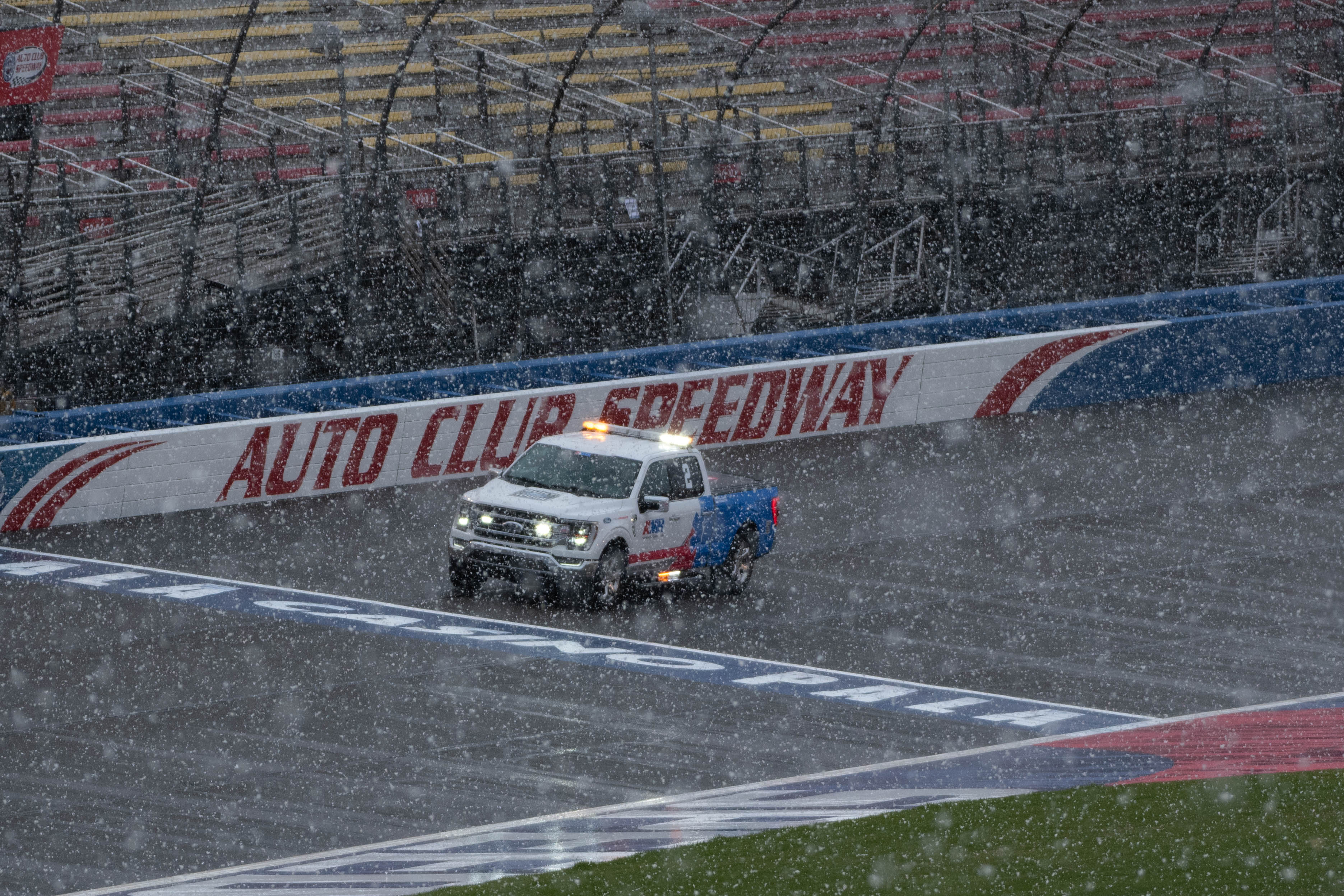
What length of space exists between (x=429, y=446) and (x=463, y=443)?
47cm

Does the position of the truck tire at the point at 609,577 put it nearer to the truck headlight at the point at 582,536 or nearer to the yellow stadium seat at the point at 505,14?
the truck headlight at the point at 582,536

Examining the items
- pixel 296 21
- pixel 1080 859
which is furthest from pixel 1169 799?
pixel 296 21

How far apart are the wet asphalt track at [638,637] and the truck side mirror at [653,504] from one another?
3.09 feet

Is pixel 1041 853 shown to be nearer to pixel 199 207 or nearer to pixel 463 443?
pixel 463 443

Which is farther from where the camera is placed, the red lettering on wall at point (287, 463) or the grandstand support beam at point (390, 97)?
the grandstand support beam at point (390, 97)

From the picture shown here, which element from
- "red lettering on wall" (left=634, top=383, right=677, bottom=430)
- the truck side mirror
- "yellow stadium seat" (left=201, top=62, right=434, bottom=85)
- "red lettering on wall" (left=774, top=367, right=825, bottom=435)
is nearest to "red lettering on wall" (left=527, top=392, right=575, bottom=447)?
"red lettering on wall" (left=634, top=383, right=677, bottom=430)

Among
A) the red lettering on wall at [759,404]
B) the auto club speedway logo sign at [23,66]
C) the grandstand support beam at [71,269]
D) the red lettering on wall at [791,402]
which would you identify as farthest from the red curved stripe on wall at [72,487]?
the red lettering on wall at [791,402]

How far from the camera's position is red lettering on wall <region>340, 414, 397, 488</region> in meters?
23.8

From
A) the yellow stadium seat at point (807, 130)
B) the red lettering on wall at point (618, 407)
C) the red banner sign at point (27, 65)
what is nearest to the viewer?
the red banner sign at point (27, 65)

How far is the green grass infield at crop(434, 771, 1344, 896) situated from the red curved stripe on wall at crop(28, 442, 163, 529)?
1283 centimetres

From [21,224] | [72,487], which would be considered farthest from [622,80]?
[72,487]

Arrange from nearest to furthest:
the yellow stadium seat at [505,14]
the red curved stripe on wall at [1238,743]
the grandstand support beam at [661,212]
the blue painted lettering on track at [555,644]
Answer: the red curved stripe on wall at [1238,743] → the blue painted lettering on track at [555,644] → the grandstand support beam at [661,212] → the yellow stadium seat at [505,14]

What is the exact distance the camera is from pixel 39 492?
70.6 ft

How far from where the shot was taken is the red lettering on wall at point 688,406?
26484 millimetres
